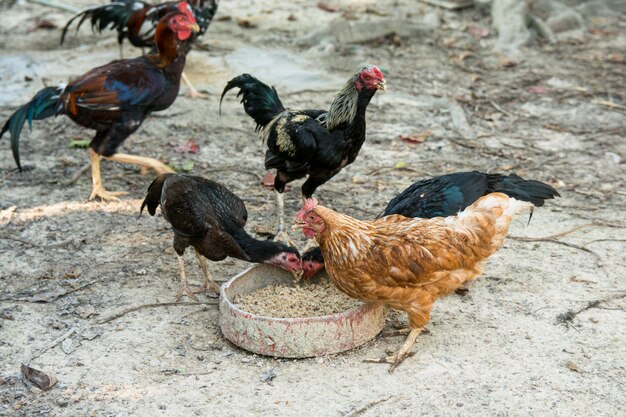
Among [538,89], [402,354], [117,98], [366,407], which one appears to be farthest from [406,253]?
[538,89]

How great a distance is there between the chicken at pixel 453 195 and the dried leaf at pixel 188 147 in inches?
122

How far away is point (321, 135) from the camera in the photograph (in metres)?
5.91

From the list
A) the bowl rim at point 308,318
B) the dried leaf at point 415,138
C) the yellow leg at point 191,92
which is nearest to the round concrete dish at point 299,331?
the bowl rim at point 308,318

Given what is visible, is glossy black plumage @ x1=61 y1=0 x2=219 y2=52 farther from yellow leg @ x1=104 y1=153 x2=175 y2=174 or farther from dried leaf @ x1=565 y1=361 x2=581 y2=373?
dried leaf @ x1=565 y1=361 x2=581 y2=373

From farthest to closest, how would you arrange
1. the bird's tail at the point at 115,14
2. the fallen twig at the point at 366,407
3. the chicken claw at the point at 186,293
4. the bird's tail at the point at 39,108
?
the bird's tail at the point at 115,14 < the bird's tail at the point at 39,108 < the chicken claw at the point at 186,293 < the fallen twig at the point at 366,407

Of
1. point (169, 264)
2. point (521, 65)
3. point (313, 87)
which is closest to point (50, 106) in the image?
point (169, 264)

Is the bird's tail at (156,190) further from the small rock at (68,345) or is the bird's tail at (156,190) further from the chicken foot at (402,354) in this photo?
the chicken foot at (402,354)

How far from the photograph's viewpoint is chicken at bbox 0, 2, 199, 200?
6816 millimetres

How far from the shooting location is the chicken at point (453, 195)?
5.05 m

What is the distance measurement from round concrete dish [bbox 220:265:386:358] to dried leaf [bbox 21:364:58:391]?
41.0 inches

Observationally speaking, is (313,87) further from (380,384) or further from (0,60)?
(380,384)

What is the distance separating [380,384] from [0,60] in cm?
785

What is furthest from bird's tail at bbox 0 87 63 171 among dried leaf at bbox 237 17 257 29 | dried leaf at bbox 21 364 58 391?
dried leaf at bbox 237 17 257 29

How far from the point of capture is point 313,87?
942 cm
